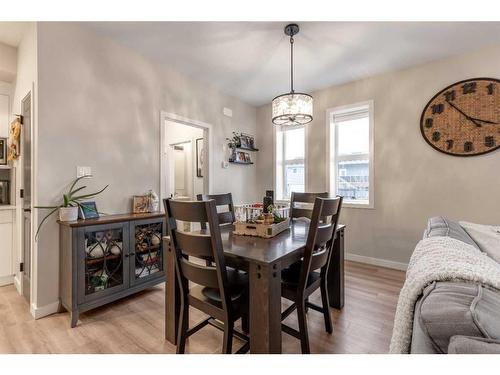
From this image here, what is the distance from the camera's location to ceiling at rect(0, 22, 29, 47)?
2.32m

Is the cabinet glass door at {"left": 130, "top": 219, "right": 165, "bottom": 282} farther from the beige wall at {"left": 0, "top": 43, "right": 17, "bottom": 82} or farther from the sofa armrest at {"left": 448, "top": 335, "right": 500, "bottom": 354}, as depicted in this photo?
the sofa armrest at {"left": 448, "top": 335, "right": 500, "bottom": 354}

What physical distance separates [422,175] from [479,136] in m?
0.65

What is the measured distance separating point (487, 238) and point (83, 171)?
308cm

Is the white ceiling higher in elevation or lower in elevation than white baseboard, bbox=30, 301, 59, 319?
higher

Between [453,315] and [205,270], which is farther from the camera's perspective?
[205,270]

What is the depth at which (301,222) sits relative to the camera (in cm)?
234

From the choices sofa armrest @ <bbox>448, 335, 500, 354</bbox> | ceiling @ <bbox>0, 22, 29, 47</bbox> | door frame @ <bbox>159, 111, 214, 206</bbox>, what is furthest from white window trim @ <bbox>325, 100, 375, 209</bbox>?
ceiling @ <bbox>0, 22, 29, 47</bbox>

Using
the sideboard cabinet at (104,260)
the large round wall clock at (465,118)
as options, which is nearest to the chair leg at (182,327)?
the sideboard cabinet at (104,260)

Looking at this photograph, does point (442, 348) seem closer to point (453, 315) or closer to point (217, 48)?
point (453, 315)

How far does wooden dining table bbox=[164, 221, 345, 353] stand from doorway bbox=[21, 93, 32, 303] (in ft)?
5.30

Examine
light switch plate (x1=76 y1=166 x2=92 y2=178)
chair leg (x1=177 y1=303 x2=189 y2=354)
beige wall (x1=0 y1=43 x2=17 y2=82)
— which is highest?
beige wall (x1=0 y1=43 x2=17 y2=82)

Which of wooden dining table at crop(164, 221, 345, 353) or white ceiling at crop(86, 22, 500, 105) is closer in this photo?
wooden dining table at crop(164, 221, 345, 353)

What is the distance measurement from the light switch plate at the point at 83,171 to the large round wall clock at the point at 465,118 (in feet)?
12.2
